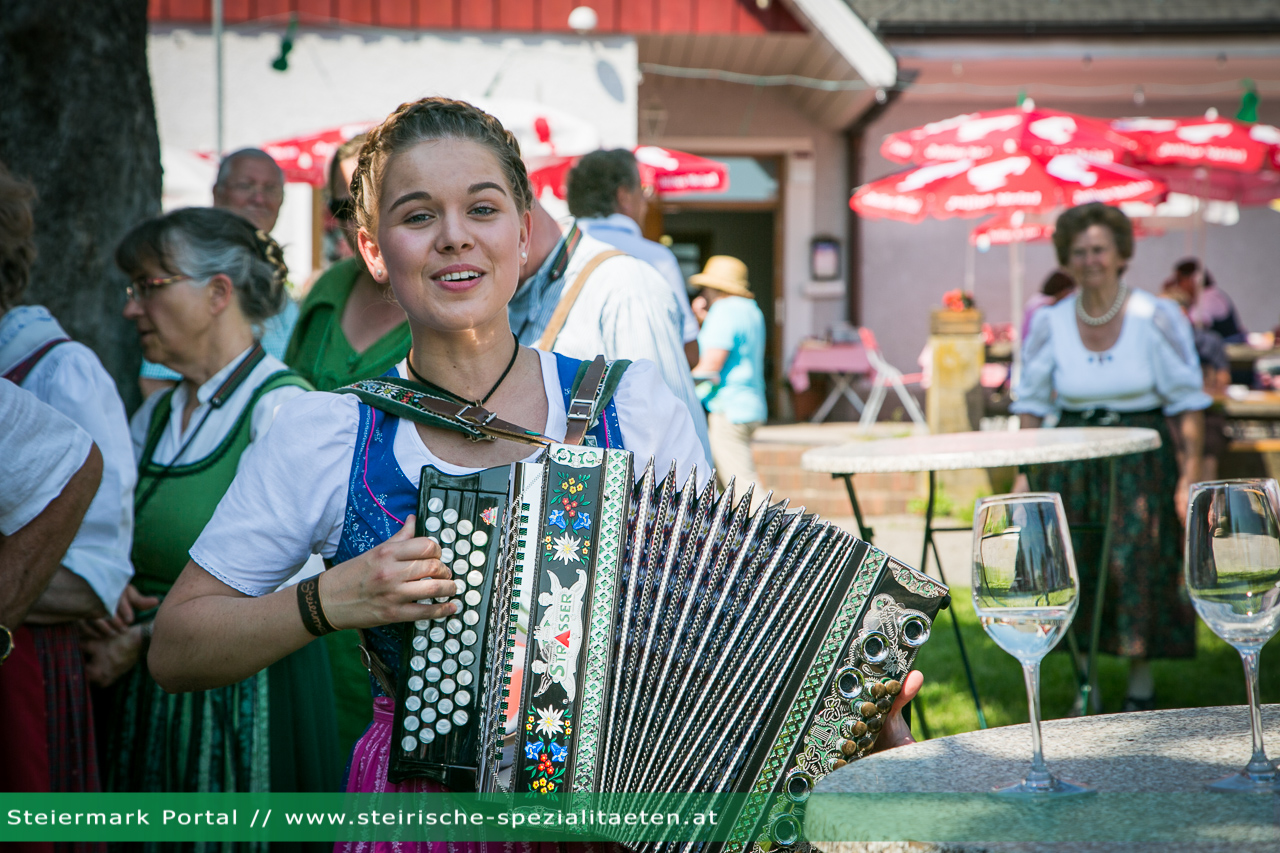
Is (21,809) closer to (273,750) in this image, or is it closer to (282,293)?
(273,750)

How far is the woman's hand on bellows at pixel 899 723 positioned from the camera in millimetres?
1568

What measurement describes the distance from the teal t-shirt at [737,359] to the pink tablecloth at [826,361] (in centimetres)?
510

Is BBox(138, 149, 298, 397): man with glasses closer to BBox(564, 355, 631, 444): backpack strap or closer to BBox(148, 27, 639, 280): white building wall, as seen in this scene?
BBox(564, 355, 631, 444): backpack strap

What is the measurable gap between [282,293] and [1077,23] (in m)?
10.7

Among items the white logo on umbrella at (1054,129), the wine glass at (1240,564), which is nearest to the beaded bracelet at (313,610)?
the wine glass at (1240,564)

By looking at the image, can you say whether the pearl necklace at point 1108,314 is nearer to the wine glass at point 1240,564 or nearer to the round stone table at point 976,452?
the round stone table at point 976,452

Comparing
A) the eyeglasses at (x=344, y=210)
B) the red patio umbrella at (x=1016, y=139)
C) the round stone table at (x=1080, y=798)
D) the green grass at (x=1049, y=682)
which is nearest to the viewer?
the round stone table at (x=1080, y=798)

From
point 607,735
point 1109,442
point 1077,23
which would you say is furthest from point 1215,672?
point 1077,23

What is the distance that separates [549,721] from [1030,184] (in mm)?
7505

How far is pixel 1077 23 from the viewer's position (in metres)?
11.6

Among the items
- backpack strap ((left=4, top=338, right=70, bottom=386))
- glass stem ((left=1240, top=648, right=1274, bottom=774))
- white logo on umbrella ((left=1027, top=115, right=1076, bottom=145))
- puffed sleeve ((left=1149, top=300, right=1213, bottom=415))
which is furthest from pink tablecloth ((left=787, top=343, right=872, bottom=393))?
glass stem ((left=1240, top=648, right=1274, bottom=774))

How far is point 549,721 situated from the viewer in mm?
1452

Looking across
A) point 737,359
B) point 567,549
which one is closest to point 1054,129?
point 737,359

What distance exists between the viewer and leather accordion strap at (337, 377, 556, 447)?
1718 mm
